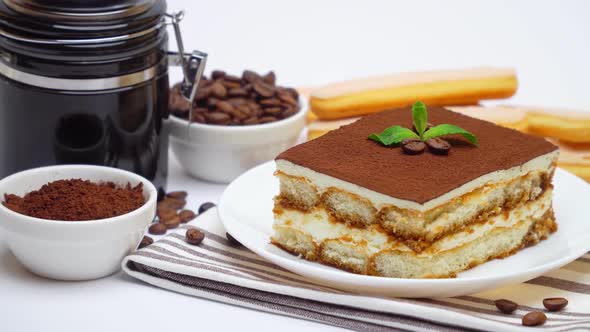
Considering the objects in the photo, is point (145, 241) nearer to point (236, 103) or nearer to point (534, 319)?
point (236, 103)

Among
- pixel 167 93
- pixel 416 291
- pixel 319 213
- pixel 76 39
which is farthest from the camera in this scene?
pixel 167 93

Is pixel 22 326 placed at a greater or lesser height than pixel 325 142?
lesser

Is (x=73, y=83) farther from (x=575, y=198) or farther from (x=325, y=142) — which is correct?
(x=575, y=198)

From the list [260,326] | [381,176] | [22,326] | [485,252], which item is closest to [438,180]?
[381,176]

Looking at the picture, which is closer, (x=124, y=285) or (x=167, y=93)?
(x=124, y=285)

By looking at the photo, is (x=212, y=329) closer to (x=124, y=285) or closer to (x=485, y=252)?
(x=124, y=285)

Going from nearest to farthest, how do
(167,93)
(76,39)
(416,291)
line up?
(416,291)
(76,39)
(167,93)

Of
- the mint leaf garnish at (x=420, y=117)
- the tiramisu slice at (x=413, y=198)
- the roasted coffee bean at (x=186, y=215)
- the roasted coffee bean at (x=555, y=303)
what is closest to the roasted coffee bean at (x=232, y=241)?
the tiramisu slice at (x=413, y=198)

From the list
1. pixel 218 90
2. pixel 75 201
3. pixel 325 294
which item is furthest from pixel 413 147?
pixel 218 90

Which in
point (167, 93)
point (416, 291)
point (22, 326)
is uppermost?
point (167, 93)
